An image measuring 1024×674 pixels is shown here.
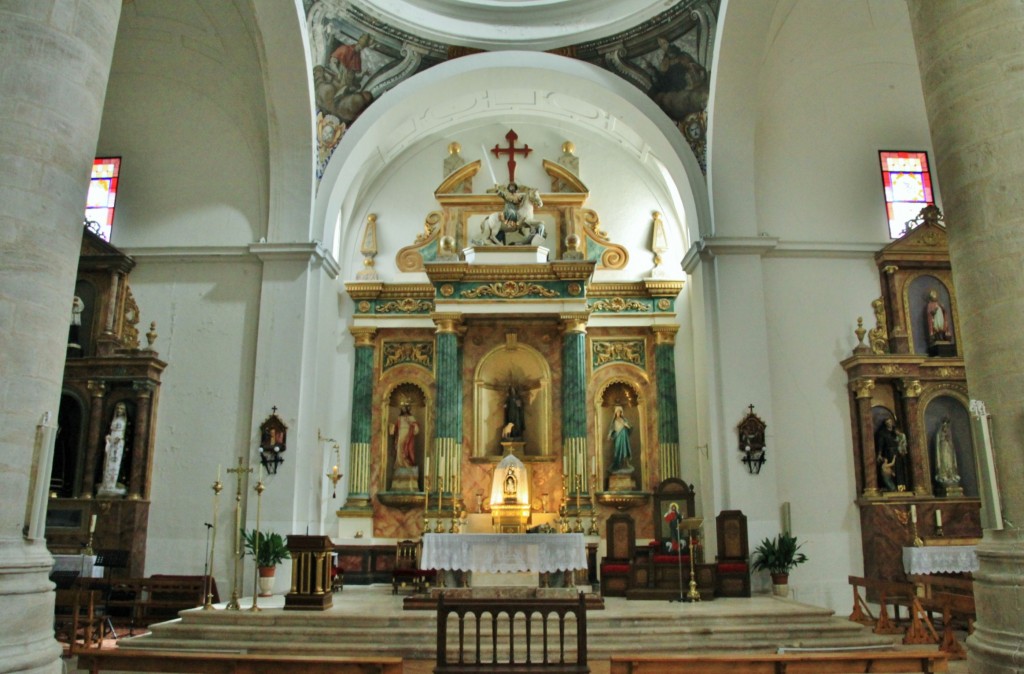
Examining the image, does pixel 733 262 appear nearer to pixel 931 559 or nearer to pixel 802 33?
pixel 802 33

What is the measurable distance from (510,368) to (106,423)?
6873 mm

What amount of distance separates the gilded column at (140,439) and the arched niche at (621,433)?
24.7ft

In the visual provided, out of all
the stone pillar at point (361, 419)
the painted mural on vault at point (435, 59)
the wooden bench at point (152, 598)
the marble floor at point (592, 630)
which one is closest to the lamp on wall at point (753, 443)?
the marble floor at point (592, 630)

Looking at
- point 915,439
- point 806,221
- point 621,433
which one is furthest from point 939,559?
point 806,221

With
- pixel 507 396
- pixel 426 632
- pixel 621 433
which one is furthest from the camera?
pixel 507 396

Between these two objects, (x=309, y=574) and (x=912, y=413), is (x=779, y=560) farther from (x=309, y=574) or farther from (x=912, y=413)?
(x=309, y=574)

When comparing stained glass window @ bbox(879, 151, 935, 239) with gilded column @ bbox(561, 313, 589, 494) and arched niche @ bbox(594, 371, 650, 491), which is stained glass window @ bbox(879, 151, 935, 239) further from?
gilded column @ bbox(561, 313, 589, 494)

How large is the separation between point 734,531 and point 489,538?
380 cm

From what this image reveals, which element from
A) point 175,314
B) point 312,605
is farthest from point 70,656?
point 175,314

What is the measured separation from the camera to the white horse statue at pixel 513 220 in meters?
15.7

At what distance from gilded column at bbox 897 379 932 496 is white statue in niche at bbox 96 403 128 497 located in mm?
11811

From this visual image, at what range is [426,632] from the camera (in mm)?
8836

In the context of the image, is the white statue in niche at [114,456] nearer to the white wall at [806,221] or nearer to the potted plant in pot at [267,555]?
the potted plant in pot at [267,555]

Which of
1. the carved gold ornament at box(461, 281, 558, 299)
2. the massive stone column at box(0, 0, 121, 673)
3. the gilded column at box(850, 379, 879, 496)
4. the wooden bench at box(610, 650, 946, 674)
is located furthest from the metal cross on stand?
the wooden bench at box(610, 650, 946, 674)
